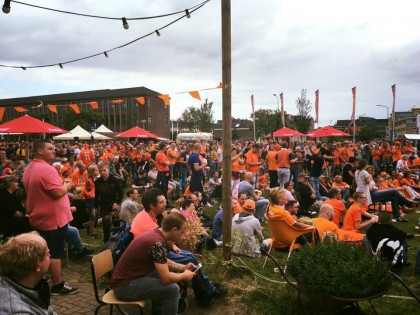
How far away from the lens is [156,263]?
3.25 metres

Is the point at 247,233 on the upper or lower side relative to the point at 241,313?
upper

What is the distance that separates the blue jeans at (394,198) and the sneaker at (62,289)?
7826mm

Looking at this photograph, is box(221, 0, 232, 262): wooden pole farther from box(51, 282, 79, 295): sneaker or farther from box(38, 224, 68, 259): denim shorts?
box(38, 224, 68, 259): denim shorts

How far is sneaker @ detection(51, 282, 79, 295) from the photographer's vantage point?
468 centimetres

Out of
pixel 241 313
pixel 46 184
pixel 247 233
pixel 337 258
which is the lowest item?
pixel 241 313

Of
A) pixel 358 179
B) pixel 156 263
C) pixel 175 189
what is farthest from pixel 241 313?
pixel 175 189

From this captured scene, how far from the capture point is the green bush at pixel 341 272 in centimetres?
337

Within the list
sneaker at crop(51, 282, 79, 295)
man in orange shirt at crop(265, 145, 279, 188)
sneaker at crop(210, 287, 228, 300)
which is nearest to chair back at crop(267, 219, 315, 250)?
sneaker at crop(210, 287, 228, 300)

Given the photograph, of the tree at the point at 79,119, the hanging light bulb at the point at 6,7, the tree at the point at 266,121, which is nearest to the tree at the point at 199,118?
the tree at the point at 266,121

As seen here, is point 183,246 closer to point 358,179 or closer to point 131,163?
point 358,179

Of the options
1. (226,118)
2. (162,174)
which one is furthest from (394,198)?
(162,174)

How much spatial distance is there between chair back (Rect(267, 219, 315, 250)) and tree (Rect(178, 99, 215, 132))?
5421 cm

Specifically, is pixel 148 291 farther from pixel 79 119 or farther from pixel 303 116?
pixel 79 119

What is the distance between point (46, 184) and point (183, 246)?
2.18m
